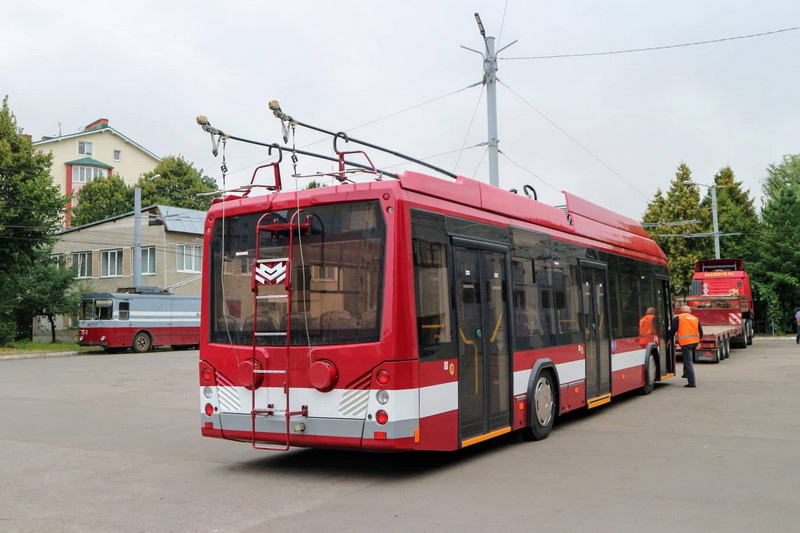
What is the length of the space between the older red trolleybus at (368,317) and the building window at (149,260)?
4135cm

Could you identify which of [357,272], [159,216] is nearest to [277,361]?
[357,272]

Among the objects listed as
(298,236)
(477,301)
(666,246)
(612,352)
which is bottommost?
(612,352)

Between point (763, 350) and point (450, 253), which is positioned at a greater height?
point (450, 253)

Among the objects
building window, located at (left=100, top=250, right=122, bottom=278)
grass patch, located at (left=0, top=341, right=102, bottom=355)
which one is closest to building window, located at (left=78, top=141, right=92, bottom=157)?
building window, located at (left=100, top=250, right=122, bottom=278)

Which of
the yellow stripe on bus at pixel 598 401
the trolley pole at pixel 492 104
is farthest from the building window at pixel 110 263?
the yellow stripe on bus at pixel 598 401

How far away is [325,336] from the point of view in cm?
774

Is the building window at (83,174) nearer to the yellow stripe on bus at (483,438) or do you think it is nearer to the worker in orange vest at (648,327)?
the worker in orange vest at (648,327)

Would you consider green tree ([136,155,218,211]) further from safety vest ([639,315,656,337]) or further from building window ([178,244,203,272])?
safety vest ([639,315,656,337])

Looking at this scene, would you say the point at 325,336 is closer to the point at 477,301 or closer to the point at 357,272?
the point at 357,272

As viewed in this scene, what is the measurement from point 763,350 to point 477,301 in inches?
1009

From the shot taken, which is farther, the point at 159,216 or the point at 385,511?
the point at 159,216

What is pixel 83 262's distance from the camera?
2103 inches

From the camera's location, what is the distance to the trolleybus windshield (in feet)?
25.0

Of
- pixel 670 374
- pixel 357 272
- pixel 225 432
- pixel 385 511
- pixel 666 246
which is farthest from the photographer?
pixel 666 246
